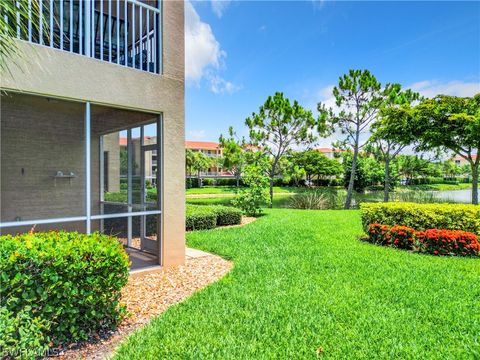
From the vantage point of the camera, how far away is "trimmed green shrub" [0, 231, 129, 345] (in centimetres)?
289

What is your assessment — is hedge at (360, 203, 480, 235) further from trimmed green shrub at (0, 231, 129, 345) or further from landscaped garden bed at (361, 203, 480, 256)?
trimmed green shrub at (0, 231, 129, 345)

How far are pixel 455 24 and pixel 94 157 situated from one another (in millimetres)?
11742

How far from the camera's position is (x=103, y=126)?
5.68m

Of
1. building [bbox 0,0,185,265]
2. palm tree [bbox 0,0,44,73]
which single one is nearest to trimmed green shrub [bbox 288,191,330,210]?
building [bbox 0,0,185,265]

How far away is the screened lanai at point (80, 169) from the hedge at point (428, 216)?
5.96 m

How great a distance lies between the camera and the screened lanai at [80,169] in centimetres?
571

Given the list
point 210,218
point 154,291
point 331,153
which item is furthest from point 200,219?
point 331,153

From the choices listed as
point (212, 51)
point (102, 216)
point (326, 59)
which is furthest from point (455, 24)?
point (102, 216)

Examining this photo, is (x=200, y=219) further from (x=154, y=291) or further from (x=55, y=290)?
(x=55, y=290)

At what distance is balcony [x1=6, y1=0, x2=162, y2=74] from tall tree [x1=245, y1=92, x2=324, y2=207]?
47.8ft

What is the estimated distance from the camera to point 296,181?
45062 mm

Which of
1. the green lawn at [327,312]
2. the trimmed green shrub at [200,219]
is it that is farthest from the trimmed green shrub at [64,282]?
the trimmed green shrub at [200,219]

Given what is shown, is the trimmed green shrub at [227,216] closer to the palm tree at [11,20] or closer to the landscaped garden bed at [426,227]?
the landscaped garden bed at [426,227]

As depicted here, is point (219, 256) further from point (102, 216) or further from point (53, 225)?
point (53, 225)
